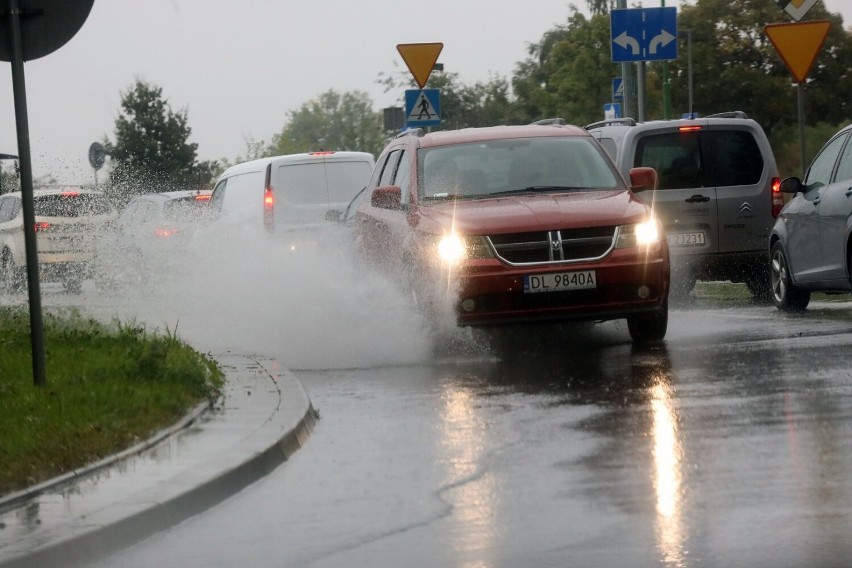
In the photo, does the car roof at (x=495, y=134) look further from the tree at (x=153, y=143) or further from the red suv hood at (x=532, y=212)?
the tree at (x=153, y=143)

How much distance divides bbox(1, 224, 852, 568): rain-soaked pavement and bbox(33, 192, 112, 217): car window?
18.8 meters

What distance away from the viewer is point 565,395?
10.3 meters

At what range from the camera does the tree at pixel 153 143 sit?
2795 inches

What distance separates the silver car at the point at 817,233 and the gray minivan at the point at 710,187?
49.8 inches

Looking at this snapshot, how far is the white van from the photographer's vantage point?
21.9 m

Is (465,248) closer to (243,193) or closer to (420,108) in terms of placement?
(243,193)

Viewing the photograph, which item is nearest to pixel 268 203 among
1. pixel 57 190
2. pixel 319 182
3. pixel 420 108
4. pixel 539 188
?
pixel 319 182

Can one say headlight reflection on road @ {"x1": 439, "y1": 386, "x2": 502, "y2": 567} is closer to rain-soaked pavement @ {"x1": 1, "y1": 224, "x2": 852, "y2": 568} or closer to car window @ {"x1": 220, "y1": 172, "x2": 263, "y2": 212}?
rain-soaked pavement @ {"x1": 1, "y1": 224, "x2": 852, "y2": 568}

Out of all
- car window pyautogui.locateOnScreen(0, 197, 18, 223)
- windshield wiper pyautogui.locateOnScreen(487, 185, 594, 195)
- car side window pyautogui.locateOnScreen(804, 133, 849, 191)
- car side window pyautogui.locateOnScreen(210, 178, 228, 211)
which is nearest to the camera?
windshield wiper pyautogui.locateOnScreen(487, 185, 594, 195)

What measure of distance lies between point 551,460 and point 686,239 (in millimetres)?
10648

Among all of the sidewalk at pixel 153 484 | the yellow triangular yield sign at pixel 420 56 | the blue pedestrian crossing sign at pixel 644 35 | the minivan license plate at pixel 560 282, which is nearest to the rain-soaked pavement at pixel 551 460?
the sidewalk at pixel 153 484

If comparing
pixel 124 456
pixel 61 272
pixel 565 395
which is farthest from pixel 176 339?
pixel 61 272

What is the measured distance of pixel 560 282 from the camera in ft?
41.2

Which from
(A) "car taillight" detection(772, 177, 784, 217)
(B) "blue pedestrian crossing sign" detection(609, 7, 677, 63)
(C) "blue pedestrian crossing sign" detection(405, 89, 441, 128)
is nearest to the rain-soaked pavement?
(A) "car taillight" detection(772, 177, 784, 217)
